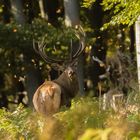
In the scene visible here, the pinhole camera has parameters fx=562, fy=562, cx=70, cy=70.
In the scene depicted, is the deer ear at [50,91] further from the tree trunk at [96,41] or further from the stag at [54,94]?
the tree trunk at [96,41]

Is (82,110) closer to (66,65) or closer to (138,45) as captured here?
(66,65)

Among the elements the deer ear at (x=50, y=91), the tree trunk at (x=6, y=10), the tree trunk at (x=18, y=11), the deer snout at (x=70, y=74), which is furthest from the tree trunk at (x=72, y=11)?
the deer ear at (x=50, y=91)

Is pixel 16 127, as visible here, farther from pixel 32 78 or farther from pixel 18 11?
pixel 18 11

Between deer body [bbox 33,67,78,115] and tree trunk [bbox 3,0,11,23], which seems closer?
deer body [bbox 33,67,78,115]

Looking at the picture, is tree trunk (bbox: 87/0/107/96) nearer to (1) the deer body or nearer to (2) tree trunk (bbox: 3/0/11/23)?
(2) tree trunk (bbox: 3/0/11/23)

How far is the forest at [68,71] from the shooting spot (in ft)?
22.9

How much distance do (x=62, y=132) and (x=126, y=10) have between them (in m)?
4.22

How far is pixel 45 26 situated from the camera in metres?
19.6

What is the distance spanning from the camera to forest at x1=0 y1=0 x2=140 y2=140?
275 inches

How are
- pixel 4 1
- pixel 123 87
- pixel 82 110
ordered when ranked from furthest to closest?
pixel 4 1
pixel 123 87
pixel 82 110

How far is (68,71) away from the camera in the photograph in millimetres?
11336

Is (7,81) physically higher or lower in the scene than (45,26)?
lower

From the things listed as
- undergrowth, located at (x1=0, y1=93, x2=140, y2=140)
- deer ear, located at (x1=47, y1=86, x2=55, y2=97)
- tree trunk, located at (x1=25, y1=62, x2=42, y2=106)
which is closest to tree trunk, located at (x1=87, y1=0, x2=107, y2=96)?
tree trunk, located at (x1=25, y1=62, x2=42, y2=106)

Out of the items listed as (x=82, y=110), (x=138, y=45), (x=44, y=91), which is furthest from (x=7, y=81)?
(x=82, y=110)
